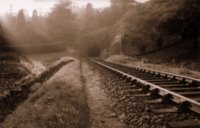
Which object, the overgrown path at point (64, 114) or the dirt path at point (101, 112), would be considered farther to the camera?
the dirt path at point (101, 112)

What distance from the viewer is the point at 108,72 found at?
1575cm

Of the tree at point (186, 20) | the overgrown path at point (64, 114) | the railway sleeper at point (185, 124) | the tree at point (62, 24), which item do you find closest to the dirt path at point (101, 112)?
the overgrown path at point (64, 114)

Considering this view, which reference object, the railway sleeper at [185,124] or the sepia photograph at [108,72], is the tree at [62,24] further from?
the railway sleeper at [185,124]

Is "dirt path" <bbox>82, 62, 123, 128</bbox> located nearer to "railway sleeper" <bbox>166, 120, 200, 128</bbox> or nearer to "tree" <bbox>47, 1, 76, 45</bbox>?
"railway sleeper" <bbox>166, 120, 200, 128</bbox>

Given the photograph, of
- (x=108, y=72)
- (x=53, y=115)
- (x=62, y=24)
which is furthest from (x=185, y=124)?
(x=62, y=24)

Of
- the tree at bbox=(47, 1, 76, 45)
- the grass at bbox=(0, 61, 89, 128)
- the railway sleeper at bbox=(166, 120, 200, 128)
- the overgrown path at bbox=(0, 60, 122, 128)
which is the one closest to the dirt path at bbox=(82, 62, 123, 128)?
the overgrown path at bbox=(0, 60, 122, 128)

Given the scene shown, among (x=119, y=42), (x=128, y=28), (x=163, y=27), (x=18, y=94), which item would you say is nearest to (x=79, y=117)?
(x=18, y=94)

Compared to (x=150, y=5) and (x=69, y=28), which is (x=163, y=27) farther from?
(x=69, y=28)

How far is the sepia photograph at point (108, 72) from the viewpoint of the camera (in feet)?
18.7

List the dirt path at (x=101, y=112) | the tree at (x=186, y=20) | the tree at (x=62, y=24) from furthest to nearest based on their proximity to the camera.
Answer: the tree at (x=62, y=24) < the tree at (x=186, y=20) < the dirt path at (x=101, y=112)

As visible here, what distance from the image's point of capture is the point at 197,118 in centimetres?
473

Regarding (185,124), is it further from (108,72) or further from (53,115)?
(108,72)

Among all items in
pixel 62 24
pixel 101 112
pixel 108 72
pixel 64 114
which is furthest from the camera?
pixel 62 24

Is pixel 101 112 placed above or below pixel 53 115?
below
